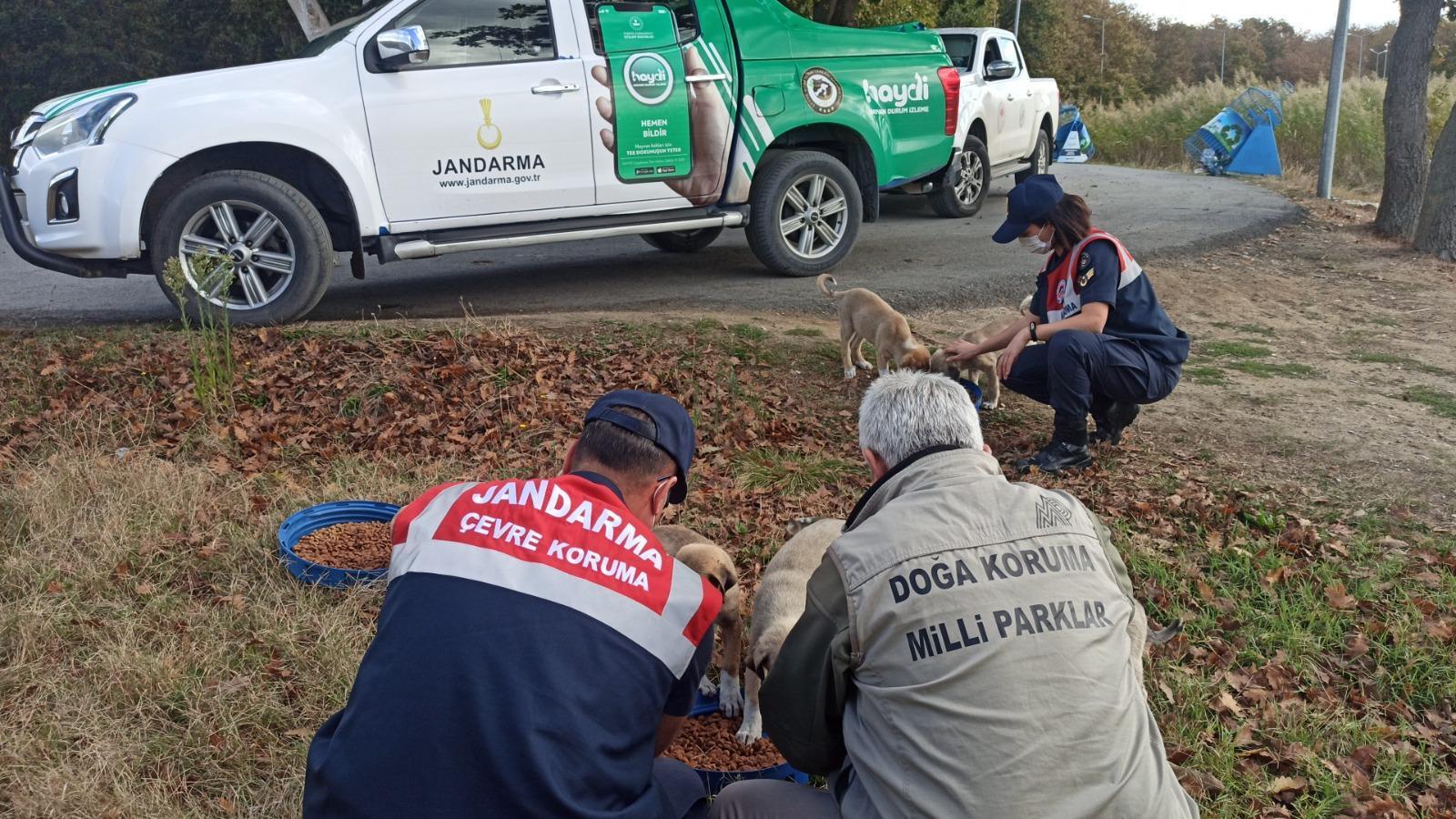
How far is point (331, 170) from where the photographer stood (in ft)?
22.8

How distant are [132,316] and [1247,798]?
721cm

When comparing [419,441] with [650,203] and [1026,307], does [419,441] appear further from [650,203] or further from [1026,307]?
[1026,307]

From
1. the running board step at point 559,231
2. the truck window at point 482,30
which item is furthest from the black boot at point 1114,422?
the truck window at point 482,30

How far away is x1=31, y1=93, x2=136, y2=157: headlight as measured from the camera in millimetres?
6359

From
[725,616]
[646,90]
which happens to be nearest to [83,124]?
[646,90]

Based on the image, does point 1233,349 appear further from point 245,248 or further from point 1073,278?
point 245,248

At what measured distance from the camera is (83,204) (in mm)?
6379

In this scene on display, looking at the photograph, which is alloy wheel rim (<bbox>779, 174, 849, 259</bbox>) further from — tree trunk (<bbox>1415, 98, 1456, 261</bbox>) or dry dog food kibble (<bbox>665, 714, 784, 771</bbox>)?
tree trunk (<bbox>1415, 98, 1456, 261</bbox>)

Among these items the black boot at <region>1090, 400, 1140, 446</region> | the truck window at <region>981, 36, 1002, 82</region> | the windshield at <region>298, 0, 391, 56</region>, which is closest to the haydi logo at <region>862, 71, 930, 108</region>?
the windshield at <region>298, 0, 391, 56</region>

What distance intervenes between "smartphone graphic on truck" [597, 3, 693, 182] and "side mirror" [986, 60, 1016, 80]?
6524mm

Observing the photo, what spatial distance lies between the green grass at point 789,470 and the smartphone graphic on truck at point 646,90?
2683 mm

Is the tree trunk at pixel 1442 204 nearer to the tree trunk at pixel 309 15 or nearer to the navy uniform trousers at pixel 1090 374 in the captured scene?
the navy uniform trousers at pixel 1090 374

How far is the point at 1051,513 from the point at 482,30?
6022 millimetres

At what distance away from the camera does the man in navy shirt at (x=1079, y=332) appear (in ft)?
17.9
